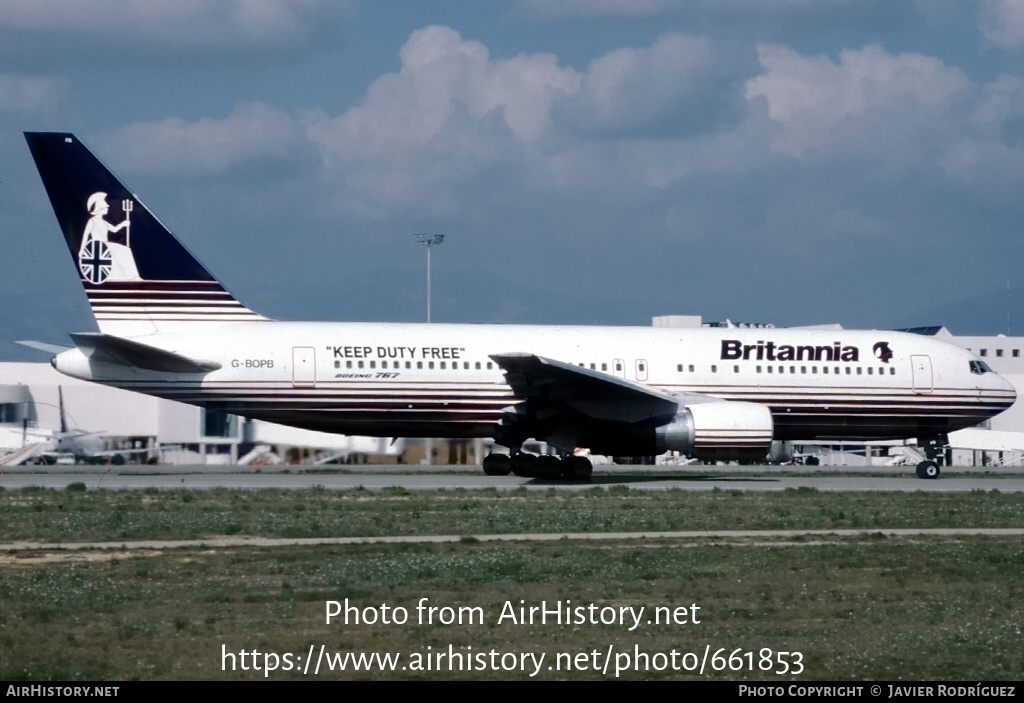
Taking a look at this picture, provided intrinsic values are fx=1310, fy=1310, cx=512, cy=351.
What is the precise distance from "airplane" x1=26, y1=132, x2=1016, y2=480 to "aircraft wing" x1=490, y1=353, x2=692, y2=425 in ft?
0.13

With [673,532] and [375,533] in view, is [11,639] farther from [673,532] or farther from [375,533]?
[673,532]

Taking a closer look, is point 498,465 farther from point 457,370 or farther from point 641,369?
point 641,369

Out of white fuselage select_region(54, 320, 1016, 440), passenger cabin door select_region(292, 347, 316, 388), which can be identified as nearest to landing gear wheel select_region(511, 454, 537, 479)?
white fuselage select_region(54, 320, 1016, 440)

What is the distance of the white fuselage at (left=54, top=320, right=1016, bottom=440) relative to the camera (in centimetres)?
3017

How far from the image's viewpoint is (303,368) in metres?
30.2

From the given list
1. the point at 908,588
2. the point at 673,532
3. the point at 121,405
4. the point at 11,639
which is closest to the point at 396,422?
the point at 673,532

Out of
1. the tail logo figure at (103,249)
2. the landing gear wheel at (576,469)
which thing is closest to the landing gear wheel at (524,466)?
the landing gear wheel at (576,469)

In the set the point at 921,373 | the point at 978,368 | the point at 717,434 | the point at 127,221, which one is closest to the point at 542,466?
the point at 717,434

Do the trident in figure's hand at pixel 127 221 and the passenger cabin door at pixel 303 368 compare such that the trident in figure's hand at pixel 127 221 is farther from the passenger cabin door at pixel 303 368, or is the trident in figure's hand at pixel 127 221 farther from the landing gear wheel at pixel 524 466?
the landing gear wheel at pixel 524 466

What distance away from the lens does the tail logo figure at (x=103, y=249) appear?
1204 inches

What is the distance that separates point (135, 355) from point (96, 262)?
2.88 m

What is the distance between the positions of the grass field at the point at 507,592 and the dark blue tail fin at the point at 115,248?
9319mm

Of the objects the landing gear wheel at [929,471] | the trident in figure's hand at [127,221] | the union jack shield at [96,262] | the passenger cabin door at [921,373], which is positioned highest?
A: the trident in figure's hand at [127,221]
